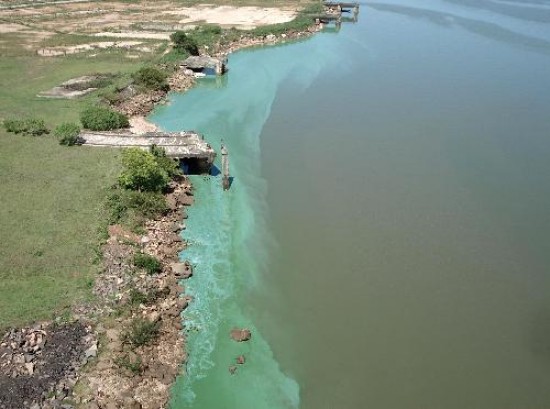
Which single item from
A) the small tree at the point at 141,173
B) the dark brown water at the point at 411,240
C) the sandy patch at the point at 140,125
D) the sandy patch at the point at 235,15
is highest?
the small tree at the point at 141,173

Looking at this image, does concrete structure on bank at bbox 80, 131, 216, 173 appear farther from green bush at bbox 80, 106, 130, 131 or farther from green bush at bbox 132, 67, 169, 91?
green bush at bbox 132, 67, 169, 91

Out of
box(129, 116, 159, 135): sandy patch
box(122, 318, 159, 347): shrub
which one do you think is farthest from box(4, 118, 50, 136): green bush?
box(122, 318, 159, 347): shrub

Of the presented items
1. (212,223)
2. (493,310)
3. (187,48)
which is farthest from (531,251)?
(187,48)

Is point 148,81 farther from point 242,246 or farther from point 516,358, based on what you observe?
point 516,358

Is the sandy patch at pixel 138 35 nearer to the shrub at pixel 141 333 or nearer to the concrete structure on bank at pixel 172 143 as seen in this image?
the concrete structure on bank at pixel 172 143

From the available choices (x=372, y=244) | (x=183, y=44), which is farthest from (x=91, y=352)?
(x=183, y=44)

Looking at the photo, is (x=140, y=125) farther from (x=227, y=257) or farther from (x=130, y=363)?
(x=130, y=363)

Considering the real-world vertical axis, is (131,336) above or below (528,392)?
above

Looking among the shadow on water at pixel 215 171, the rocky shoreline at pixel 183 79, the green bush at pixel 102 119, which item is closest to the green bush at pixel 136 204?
the shadow on water at pixel 215 171
